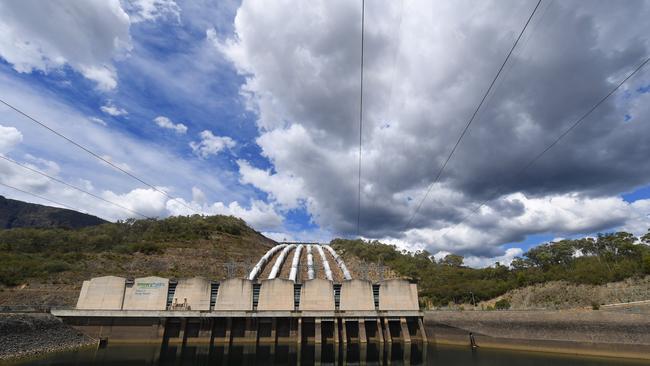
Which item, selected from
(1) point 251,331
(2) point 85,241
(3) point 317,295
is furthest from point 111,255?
(3) point 317,295

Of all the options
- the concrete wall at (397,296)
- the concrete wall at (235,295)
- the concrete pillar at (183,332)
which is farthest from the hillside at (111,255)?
the concrete wall at (397,296)

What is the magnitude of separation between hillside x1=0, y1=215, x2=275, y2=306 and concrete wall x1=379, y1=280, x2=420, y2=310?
65.2ft

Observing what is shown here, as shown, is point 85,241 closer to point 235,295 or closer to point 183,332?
point 183,332

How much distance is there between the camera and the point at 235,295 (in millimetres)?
37031

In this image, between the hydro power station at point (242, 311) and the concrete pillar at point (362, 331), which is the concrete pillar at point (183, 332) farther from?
the concrete pillar at point (362, 331)

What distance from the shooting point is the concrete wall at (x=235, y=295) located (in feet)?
120

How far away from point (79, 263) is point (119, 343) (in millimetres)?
22838

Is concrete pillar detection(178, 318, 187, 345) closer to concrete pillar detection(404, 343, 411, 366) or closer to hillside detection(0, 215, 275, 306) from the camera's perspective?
hillside detection(0, 215, 275, 306)

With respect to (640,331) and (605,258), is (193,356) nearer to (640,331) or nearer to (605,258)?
(640,331)

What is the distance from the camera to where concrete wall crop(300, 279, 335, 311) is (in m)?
37.3

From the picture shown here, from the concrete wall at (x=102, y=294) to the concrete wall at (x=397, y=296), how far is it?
28.3 m

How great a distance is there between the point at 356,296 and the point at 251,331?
11906 millimetres

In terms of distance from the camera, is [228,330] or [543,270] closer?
[228,330]

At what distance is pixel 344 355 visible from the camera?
3094 cm
